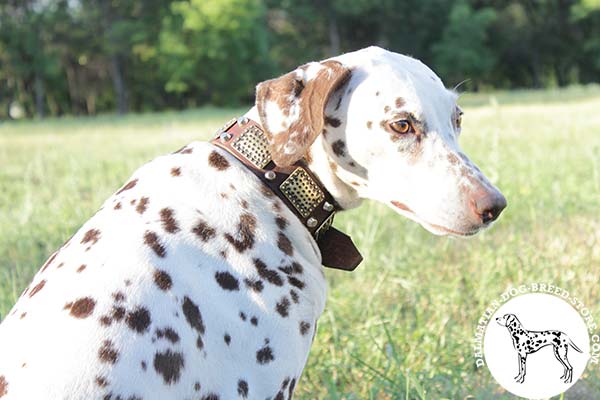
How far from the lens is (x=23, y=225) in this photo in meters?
5.38

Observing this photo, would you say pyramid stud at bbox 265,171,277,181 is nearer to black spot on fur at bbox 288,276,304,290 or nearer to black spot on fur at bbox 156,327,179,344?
black spot on fur at bbox 288,276,304,290

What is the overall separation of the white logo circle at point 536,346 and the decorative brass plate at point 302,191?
1147 mm

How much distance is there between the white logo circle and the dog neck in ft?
3.46

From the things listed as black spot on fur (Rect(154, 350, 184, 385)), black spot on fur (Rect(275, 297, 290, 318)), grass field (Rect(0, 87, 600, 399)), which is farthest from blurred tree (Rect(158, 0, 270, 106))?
black spot on fur (Rect(154, 350, 184, 385))

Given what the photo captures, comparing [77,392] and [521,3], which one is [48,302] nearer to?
[77,392]

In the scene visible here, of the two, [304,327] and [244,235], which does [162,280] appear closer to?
[244,235]

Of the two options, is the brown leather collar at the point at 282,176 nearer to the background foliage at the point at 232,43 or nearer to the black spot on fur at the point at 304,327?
the black spot on fur at the point at 304,327

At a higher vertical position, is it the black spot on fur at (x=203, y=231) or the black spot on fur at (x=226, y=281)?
the black spot on fur at (x=203, y=231)

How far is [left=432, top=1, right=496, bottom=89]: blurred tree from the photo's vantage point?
150 ft

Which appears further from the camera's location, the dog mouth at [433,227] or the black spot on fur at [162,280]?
the dog mouth at [433,227]

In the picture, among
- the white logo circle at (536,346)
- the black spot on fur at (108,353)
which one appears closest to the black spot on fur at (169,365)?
the black spot on fur at (108,353)

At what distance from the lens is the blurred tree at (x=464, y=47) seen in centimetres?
4572

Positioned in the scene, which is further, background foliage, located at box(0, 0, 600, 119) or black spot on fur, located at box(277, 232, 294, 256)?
background foliage, located at box(0, 0, 600, 119)

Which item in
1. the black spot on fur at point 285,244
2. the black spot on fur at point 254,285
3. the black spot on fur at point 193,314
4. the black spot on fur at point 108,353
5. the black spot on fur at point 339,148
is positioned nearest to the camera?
the black spot on fur at point 108,353
